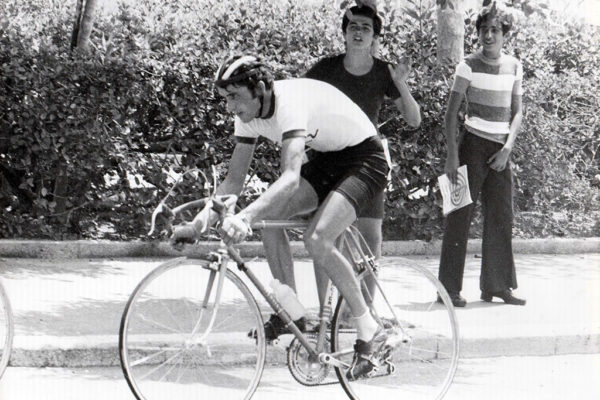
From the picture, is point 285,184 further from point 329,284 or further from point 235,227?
point 329,284

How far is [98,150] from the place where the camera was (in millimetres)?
8953

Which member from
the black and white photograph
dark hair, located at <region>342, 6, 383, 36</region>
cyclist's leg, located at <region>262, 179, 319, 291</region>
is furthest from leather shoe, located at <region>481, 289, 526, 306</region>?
cyclist's leg, located at <region>262, 179, 319, 291</region>

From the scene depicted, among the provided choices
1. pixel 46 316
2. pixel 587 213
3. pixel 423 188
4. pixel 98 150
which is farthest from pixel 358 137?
pixel 587 213

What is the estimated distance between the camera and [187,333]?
5062 millimetres

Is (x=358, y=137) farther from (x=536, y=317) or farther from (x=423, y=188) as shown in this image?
(x=423, y=188)

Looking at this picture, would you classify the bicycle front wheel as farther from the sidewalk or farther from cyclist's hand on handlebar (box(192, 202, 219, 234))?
the sidewalk

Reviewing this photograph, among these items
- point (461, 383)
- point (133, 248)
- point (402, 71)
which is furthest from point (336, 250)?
point (133, 248)

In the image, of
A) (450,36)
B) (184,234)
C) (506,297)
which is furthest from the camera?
(450,36)

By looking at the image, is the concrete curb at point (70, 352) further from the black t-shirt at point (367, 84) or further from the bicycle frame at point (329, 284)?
the black t-shirt at point (367, 84)

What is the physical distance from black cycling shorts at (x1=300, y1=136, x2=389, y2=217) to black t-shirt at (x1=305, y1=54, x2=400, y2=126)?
1060mm

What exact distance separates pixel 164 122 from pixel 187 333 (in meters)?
4.57

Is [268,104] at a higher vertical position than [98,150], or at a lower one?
higher

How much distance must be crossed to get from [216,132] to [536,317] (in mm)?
3513

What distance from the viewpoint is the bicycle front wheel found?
485 cm
